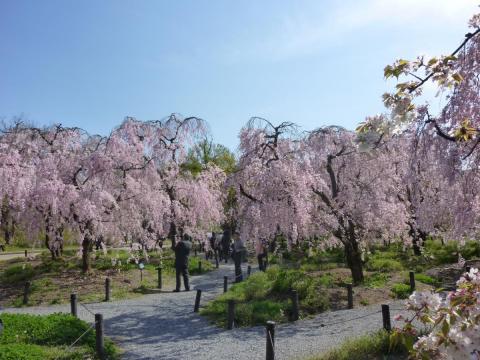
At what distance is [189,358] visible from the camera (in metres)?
8.91

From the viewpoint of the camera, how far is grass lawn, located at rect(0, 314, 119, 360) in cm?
834

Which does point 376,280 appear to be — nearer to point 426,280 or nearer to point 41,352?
point 426,280

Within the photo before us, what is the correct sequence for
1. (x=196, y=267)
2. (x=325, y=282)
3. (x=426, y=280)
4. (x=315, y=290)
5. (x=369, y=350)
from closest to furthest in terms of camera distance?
(x=369, y=350)
(x=315, y=290)
(x=325, y=282)
(x=426, y=280)
(x=196, y=267)

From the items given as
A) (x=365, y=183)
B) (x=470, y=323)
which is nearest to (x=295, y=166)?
(x=365, y=183)

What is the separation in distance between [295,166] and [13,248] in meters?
37.9

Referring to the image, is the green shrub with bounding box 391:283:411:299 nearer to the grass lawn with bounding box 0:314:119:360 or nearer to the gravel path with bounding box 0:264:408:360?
the gravel path with bounding box 0:264:408:360

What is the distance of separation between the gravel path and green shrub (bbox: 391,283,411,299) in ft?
4.59

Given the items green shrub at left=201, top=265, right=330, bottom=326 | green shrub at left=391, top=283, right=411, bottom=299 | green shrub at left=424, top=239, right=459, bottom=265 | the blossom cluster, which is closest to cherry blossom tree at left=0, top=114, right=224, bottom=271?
green shrub at left=201, top=265, right=330, bottom=326

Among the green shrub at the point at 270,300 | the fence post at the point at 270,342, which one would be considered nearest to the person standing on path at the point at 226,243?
the green shrub at the point at 270,300

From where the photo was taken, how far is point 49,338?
9539 millimetres

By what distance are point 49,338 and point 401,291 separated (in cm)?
1047

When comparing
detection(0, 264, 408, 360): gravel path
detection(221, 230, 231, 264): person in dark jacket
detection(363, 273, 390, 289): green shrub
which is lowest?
detection(0, 264, 408, 360): gravel path

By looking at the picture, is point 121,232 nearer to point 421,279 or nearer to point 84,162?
point 84,162

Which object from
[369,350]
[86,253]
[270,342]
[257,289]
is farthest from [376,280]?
[86,253]
